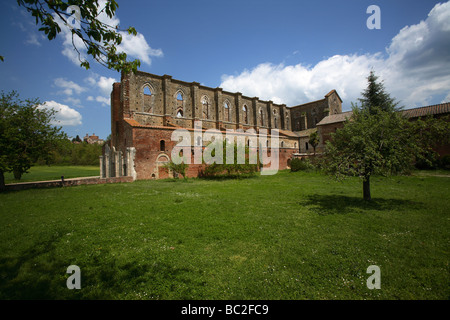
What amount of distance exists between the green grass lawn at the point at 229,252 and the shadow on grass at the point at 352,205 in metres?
0.16

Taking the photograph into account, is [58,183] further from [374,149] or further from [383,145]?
[383,145]

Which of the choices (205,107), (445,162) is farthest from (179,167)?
(445,162)

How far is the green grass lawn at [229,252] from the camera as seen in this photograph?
3.26 m

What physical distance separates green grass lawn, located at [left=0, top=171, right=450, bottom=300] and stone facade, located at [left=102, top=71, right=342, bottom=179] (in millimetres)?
13854

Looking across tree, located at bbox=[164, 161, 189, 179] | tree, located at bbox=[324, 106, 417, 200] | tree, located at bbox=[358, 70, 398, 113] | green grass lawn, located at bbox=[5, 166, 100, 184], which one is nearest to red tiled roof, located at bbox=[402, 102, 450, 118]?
tree, located at bbox=[358, 70, 398, 113]

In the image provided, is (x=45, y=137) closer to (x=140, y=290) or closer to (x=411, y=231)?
(x=140, y=290)

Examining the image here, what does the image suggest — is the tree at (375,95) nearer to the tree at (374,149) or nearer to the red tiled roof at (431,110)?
the red tiled roof at (431,110)

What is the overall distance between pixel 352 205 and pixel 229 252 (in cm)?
711

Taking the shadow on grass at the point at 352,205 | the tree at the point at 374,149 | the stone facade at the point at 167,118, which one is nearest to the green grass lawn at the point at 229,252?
the shadow on grass at the point at 352,205

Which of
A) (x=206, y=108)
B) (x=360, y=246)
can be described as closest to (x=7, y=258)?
(x=360, y=246)

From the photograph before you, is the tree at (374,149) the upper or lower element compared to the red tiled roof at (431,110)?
lower

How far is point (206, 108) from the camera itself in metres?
32.2

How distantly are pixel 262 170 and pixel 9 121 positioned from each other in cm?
2733

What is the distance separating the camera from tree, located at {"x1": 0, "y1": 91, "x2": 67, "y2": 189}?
1401 centimetres
